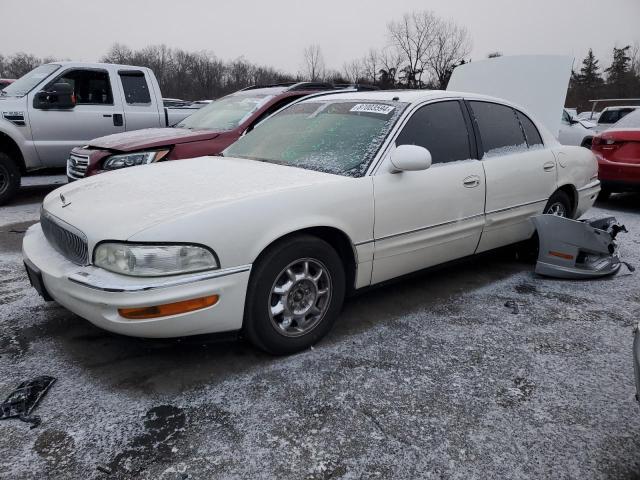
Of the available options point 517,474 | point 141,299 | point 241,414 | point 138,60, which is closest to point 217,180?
point 141,299

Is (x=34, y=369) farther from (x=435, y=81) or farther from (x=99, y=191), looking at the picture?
(x=435, y=81)

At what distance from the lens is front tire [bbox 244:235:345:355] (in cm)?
260

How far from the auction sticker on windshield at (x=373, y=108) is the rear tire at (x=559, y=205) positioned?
1878mm

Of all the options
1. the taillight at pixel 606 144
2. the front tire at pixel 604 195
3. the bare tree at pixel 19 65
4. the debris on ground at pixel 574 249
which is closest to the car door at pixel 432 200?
the debris on ground at pixel 574 249

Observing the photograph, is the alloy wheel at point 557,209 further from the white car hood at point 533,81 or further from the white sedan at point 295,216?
the white car hood at point 533,81

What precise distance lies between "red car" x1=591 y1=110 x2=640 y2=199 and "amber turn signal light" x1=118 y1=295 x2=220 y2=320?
652 cm

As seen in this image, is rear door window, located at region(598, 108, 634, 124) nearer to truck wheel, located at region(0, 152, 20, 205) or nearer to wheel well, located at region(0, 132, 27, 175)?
wheel well, located at region(0, 132, 27, 175)

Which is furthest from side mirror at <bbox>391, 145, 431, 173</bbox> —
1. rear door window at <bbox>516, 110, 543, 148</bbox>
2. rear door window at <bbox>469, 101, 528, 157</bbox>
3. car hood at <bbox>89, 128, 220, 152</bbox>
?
car hood at <bbox>89, 128, 220, 152</bbox>

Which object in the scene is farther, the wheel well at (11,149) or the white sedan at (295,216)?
the wheel well at (11,149)

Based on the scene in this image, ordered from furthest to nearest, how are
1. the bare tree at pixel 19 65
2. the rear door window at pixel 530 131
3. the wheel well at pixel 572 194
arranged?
the bare tree at pixel 19 65, the wheel well at pixel 572 194, the rear door window at pixel 530 131

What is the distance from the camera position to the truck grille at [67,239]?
2518 mm

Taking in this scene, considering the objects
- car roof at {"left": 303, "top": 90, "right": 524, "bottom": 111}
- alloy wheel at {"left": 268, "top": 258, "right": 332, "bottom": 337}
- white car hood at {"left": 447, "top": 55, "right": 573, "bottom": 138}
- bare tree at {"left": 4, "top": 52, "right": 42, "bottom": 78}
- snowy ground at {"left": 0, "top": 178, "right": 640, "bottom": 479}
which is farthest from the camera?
bare tree at {"left": 4, "top": 52, "right": 42, "bottom": 78}

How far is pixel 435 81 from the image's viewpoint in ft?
133

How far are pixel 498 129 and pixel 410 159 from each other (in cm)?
135
